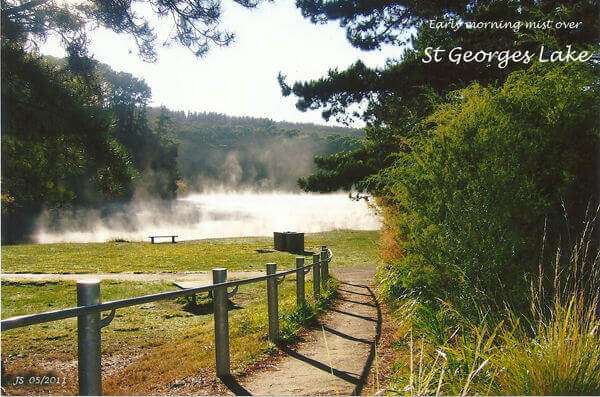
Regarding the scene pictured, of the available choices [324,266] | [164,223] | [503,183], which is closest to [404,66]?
[324,266]

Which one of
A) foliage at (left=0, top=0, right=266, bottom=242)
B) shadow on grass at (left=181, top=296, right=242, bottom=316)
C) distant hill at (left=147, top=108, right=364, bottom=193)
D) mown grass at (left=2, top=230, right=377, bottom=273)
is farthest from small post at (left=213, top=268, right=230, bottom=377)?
distant hill at (left=147, top=108, right=364, bottom=193)

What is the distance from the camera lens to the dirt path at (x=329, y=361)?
13.2 ft

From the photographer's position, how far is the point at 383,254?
10.6 metres

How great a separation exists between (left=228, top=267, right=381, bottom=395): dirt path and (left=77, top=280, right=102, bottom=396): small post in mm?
1428

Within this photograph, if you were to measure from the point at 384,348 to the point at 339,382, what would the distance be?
1.56m

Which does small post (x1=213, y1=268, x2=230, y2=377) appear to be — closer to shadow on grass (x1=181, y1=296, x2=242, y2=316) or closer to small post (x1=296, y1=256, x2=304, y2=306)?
small post (x1=296, y1=256, x2=304, y2=306)

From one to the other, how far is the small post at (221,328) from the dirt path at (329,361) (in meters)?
0.18

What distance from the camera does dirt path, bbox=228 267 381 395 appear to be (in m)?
4.02

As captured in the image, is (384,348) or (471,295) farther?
(384,348)

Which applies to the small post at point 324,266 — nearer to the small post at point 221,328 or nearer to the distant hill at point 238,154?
the small post at point 221,328

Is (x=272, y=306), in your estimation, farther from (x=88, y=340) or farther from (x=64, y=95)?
(x=64, y=95)

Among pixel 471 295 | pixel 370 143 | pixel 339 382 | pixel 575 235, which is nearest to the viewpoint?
pixel 339 382

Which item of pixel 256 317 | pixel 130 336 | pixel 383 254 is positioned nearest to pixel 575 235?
pixel 256 317

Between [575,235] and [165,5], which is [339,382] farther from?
[165,5]
